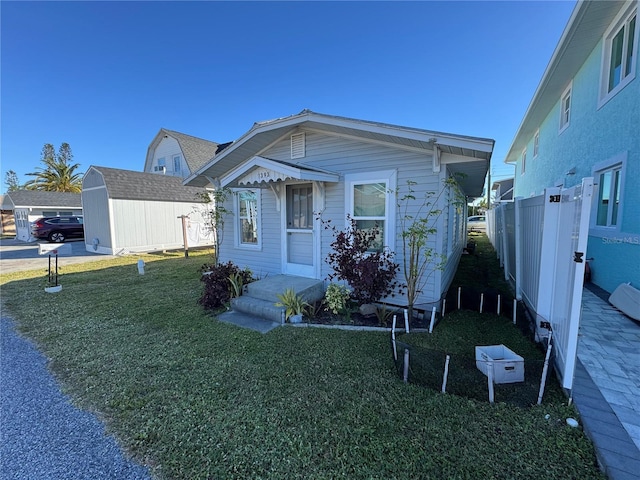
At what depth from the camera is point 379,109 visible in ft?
42.3

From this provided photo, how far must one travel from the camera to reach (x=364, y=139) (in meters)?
5.17

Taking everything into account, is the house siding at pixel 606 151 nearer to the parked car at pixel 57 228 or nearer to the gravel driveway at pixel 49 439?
the gravel driveway at pixel 49 439

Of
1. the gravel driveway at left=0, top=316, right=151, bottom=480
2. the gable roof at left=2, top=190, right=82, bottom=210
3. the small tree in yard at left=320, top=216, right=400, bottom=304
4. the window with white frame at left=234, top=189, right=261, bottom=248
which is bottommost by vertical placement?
the gravel driveway at left=0, top=316, right=151, bottom=480

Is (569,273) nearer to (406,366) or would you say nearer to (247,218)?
(406,366)

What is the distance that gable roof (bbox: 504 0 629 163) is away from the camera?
211 inches

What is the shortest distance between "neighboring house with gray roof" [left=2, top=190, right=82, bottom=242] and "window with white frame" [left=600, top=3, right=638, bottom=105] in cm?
2939

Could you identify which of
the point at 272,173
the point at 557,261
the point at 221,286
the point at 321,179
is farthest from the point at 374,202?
the point at 221,286

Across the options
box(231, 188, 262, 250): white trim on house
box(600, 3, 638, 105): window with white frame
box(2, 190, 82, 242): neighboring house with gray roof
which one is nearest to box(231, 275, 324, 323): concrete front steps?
box(231, 188, 262, 250): white trim on house

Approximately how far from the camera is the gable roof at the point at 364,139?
412cm

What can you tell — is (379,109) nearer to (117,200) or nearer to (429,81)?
(429,81)

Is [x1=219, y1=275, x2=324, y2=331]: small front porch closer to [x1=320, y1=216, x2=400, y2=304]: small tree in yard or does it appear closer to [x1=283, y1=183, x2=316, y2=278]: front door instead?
[x1=283, y1=183, x2=316, y2=278]: front door

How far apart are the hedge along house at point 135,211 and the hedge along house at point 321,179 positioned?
8.11 meters

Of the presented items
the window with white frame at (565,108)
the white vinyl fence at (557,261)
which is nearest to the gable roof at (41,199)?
the white vinyl fence at (557,261)

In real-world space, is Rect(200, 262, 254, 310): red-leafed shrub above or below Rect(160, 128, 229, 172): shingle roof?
below
